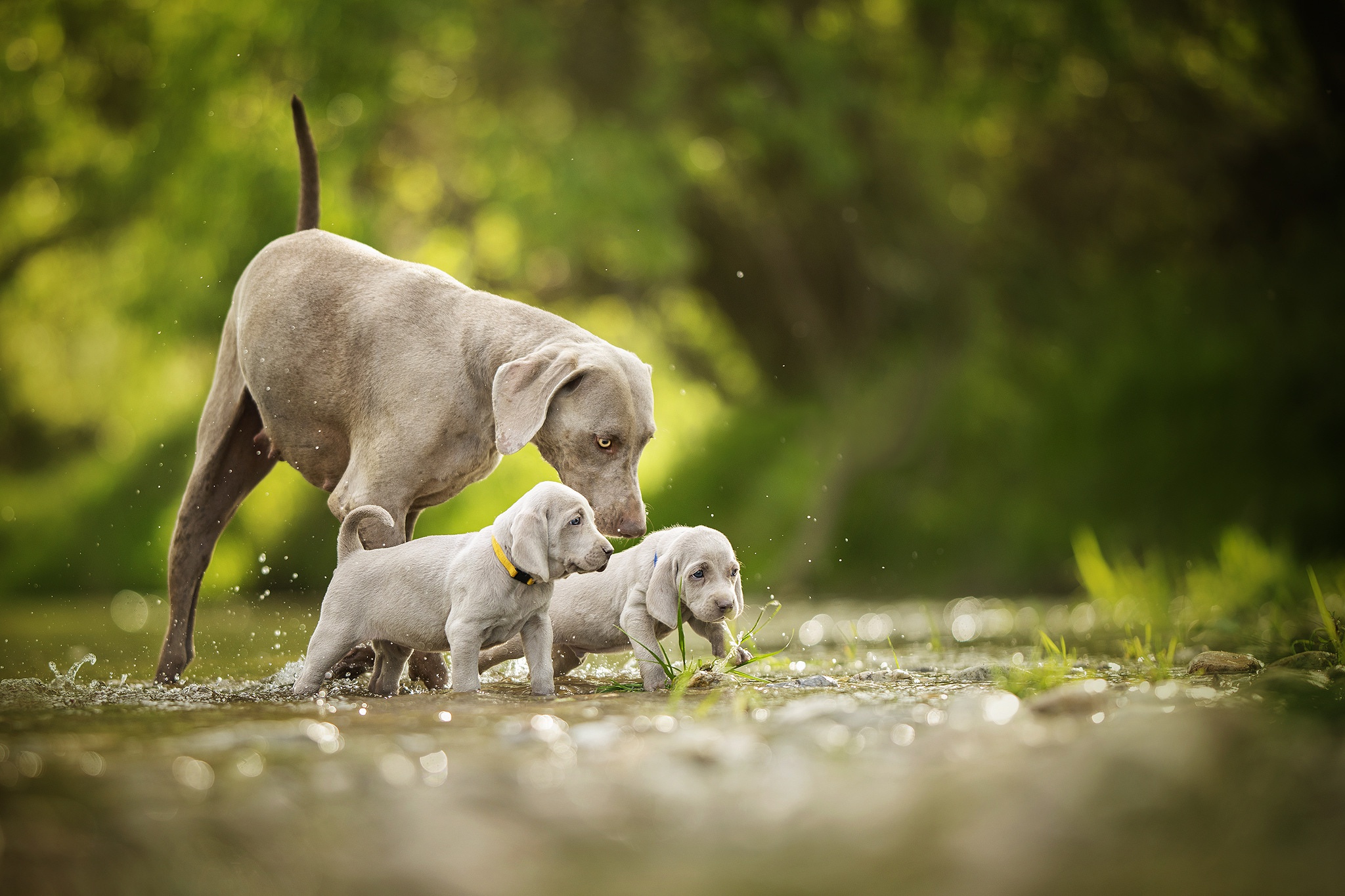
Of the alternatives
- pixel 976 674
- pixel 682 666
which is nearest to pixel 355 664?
pixel 682 666

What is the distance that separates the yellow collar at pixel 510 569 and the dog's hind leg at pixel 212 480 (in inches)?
61.7

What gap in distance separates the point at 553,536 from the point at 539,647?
0.42 meters

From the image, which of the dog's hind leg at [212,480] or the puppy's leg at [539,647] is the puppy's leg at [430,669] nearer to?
the puppy's leg at [539,647]

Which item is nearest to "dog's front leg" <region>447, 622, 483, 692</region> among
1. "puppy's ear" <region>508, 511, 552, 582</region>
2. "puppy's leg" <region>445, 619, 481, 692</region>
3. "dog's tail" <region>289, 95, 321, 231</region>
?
"puppy's leg" <region>445, 619, 481, 692</region>

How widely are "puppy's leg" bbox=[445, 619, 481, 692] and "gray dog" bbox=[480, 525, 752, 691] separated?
0.97 ft

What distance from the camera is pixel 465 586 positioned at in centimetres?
370

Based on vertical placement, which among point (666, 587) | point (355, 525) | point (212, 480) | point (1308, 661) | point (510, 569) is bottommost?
point (1308, 661)

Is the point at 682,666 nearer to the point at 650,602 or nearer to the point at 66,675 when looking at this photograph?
the point at 650,602

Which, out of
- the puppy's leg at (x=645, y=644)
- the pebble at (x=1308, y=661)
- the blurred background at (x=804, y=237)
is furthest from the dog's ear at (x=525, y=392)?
Answer: the blurred background at (x=804, y=237)

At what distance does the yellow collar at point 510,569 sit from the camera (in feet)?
12.0

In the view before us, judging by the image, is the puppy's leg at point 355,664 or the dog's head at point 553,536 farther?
the puppy's leg at point 355,664

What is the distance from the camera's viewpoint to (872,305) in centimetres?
1360

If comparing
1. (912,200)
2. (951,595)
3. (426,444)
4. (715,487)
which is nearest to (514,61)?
(912,200)

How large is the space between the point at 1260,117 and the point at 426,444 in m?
10.2
